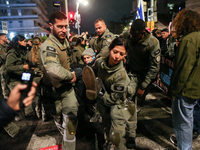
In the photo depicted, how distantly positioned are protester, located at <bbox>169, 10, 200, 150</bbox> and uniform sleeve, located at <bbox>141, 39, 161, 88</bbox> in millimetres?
659

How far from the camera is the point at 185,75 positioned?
2.00 meters

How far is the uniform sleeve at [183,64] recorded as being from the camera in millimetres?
1946

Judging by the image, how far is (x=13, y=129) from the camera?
3262mm

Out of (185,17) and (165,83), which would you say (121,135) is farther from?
(165,83)

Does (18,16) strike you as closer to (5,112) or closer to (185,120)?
(5,112)

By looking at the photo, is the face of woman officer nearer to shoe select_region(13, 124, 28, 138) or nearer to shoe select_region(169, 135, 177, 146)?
shoe select_region(169, 135, 177, 146)

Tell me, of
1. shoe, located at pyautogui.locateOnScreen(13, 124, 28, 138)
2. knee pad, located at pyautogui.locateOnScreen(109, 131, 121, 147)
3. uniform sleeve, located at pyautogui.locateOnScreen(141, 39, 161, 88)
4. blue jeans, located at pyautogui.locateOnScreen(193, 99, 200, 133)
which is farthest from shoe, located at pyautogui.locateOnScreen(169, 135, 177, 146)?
shoe, located at pyautogui.locateOnScreen(13, 124, 28, 138)

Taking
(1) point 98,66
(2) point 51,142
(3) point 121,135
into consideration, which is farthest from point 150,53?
(2) point 51,142

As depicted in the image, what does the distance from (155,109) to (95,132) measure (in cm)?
201

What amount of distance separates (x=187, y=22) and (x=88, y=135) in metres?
2.89

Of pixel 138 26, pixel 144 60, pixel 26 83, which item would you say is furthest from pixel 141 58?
pixel 26 83

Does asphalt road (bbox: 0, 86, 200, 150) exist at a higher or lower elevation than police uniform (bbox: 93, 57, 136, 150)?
lower

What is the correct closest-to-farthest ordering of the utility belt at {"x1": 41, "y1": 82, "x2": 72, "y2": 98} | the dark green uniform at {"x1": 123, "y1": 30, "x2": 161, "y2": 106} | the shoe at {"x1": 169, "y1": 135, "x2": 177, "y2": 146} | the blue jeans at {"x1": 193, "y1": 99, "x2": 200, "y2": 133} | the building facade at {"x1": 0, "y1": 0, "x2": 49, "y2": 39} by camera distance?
the utility belt at {"x1": 41, "y1": 82, "x2": 72, "y2": 98} → the blue jeans at {"x1": 193, "y1": 99, "x2": 200, "y2": 133} → the shoe at {"x1": 169, "y1": 135, "x2": 177, "y2": 146} → the dark green uniform at {"x1": 123, "y1": 30, "x2": 161, "y2": 106} → the building facade at {"x1": 0, "y1": 0, "x2": 49, "y2": 39}

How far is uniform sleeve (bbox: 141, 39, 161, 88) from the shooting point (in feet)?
9.39
